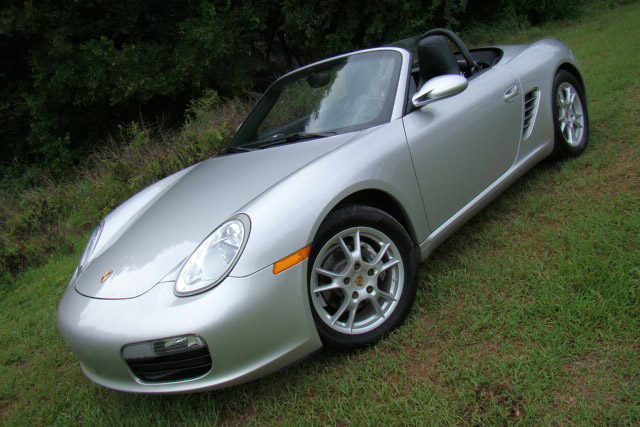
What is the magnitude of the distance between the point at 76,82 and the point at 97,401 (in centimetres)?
878

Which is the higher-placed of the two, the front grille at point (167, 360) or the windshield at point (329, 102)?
the windshield at point (329, 102)

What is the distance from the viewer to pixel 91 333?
1892 millimetres

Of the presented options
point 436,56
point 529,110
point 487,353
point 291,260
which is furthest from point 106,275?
point 529,110

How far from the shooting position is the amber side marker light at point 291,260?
185 cm

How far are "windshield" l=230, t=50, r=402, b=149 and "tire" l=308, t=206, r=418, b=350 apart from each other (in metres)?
0.60

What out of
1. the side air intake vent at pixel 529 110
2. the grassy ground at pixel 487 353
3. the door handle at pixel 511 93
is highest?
the door handle at pixel 511 93

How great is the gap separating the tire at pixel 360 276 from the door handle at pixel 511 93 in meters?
1.34

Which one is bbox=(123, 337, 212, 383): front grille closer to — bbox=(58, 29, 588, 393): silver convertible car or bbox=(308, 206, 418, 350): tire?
bbox=(58, 29, 588, 393): silver convertible car

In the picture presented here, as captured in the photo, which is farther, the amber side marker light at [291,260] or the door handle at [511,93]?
the door handle at [511,93]

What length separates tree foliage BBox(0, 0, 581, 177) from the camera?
→ 9.46 metres

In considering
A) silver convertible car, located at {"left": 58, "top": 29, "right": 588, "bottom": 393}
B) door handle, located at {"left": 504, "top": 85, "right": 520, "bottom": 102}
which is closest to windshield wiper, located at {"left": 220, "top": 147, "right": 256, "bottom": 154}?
silver convertible car, located at {"left": 58, "top": 29, "right": 588, "bottom": 393}

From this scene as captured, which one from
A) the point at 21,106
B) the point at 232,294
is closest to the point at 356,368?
the point at 232,294

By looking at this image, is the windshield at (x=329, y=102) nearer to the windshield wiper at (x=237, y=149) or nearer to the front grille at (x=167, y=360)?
the windshield wiper at (x=237, y=149)

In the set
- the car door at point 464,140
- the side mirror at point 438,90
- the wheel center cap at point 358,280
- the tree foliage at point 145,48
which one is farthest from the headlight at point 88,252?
the tree foliage at point 145,48
